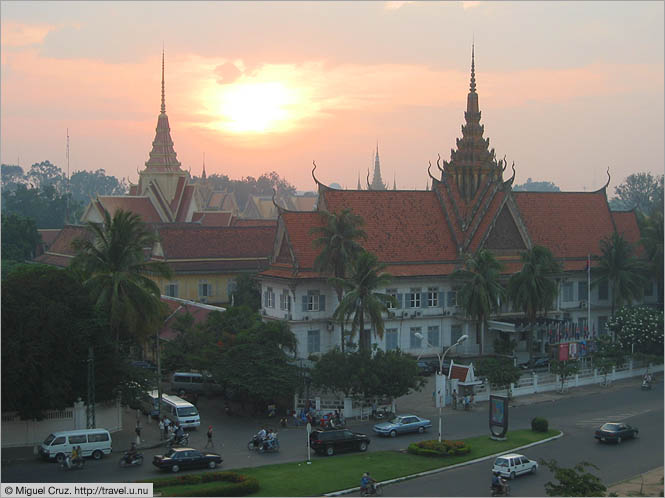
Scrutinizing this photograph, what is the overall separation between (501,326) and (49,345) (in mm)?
31025

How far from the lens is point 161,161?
117375 millimetres

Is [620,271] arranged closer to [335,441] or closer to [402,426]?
[402,426]

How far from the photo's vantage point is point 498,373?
51375mm

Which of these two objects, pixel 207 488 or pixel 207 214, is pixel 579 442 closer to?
pixel 207 488

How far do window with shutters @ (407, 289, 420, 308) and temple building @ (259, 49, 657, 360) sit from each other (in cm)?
7

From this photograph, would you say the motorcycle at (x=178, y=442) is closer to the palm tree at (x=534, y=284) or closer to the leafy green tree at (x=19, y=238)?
the palm tree at (x=534, y=284)

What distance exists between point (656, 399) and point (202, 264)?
39.9m

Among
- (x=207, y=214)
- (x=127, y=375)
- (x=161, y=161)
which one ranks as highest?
(x=161, y=161)

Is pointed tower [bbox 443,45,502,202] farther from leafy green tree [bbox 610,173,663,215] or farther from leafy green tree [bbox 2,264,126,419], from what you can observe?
leafy green tree [bbox 610,173,663,215]

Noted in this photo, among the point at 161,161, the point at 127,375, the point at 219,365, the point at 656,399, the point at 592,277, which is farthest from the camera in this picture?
the point at 161,161

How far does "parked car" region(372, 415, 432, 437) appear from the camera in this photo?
142ft

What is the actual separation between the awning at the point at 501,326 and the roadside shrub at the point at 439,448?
2039cm

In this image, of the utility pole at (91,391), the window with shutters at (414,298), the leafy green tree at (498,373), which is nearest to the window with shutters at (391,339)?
the window with shutters at (414,298)

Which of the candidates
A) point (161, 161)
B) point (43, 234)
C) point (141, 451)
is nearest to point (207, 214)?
point (161, 161)
